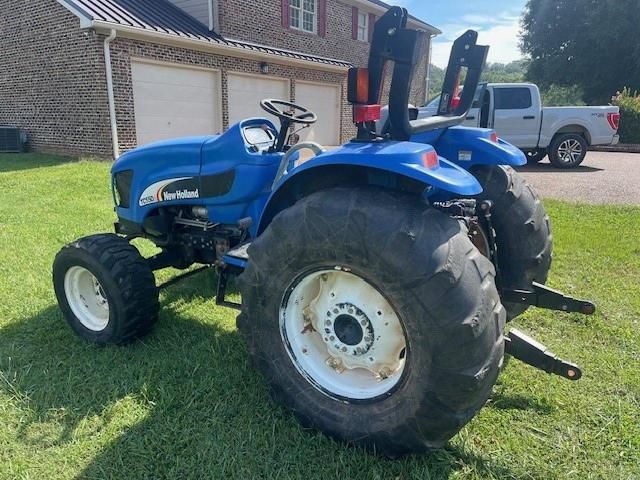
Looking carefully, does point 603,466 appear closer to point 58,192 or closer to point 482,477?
point 482,477

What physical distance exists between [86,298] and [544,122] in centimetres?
1194

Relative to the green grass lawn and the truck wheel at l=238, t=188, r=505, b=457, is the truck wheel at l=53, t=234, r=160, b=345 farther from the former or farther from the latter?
the truck wheel at l=238, t=188, r=505, b=457

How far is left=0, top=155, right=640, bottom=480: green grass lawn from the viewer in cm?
215

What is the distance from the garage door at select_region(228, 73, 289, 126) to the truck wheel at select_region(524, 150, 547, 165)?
7232 mm

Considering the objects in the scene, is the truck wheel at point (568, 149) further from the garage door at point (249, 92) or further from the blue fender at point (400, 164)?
the blue fender at point (400, 164)

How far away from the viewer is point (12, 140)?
13.1 m

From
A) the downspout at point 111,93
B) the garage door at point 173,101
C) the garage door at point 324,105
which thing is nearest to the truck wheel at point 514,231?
the downspout at point 111,93

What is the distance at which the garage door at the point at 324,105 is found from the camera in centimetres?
1747

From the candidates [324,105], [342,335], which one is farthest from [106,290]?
[324,105]

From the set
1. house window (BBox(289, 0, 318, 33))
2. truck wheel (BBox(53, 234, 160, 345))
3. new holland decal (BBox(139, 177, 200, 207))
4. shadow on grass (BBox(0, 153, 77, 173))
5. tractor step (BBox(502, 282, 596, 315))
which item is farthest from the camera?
house window (BBox(289, 0, 318, 33))

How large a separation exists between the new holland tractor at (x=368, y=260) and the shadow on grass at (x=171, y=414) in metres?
0.13

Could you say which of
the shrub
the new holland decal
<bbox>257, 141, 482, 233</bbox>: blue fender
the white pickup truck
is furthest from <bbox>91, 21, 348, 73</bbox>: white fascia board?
the shrub

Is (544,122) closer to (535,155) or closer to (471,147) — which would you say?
(535,155)

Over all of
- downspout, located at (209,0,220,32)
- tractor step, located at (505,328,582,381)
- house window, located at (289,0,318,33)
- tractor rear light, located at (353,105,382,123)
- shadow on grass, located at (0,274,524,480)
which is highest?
house window, located at (289,0,318,33)
